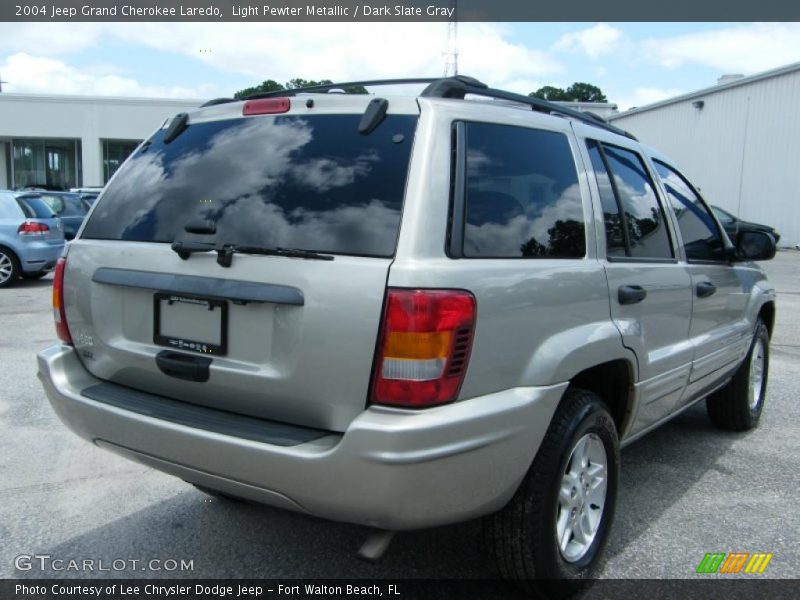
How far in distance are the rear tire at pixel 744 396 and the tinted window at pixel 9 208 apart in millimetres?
11197

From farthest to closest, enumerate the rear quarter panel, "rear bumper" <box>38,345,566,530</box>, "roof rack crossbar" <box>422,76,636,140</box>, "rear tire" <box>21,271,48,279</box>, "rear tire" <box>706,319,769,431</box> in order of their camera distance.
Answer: "rear tire" <box>21,271,48,279</box> → "rear tire" <box>706,319,769,431</box> → "roof rack crossbar" <box>422,76,636,140</box> → the rear quarter panel → "rear bumper" <box>38,345,566,530</box>

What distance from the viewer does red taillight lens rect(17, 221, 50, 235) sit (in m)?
11.7

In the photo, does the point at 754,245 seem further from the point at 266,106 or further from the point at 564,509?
the point at 266,106

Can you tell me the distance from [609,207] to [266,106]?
1537 millimetres

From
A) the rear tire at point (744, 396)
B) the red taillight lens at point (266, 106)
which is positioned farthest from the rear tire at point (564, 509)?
the rear tire at point (744, 396)

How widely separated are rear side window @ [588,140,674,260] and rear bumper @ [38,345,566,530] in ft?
3.18

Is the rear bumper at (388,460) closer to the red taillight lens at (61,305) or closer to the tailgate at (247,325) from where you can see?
the tailgate at (247,325)

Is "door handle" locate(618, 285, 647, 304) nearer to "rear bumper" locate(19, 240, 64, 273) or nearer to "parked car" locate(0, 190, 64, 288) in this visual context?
"rear bumper" locate(19, 240, 64, 273)

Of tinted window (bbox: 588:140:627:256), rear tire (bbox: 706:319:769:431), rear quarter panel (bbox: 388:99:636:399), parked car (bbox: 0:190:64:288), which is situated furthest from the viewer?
parked car (bbox: 0:190:64:288)

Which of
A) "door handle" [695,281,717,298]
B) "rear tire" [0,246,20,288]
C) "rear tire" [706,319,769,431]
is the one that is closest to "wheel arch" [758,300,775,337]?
"rear tire" [706,319,769,431]

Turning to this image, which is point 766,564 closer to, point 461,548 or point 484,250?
point 461,548

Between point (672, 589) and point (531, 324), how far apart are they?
53.0 inches

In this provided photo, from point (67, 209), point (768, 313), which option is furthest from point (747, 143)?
point (768, 313)

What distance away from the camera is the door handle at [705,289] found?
3.69m
